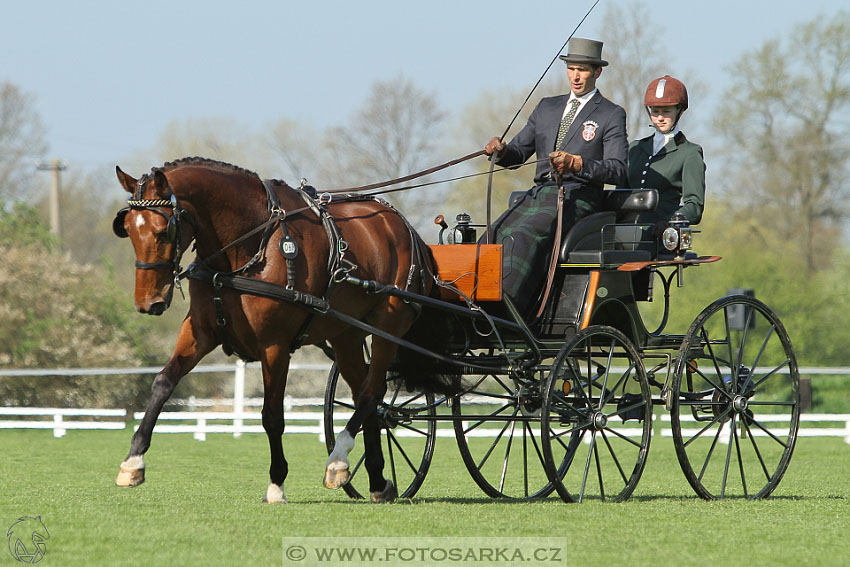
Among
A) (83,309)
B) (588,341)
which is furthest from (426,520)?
(83,309)

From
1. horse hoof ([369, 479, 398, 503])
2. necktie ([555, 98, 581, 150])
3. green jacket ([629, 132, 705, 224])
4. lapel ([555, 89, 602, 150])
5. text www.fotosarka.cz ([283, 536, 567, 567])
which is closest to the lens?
text www.fotosarka.cz ([283, 536, 567, 567])

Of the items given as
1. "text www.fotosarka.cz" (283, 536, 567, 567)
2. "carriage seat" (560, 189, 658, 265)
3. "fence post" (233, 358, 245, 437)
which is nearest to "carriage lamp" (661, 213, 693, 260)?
"carriage seat" (560, 189, 658, 265)

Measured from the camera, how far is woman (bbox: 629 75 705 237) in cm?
876

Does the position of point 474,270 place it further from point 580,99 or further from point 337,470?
point 337,470

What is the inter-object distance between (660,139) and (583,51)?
103 cm

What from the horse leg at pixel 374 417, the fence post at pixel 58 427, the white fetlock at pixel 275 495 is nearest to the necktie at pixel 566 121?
the horse leg at pixel 374 417

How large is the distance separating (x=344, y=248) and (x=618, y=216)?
7.45 ft

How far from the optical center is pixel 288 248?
6902 mm

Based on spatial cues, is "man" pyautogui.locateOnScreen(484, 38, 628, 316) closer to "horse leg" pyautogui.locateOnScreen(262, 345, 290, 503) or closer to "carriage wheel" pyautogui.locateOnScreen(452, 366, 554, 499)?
"carriage wheel" pyautogui.locateOnScreen(452, 366, 554, 499)

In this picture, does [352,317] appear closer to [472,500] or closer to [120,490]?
[472,500]

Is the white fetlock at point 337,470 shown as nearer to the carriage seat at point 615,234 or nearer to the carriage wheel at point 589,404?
the carriage wheel at point 589,404

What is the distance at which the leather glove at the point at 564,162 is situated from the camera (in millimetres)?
7723

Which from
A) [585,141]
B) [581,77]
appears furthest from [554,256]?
[581,77]

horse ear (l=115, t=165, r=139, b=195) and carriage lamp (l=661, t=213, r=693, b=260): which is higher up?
horse ear (l=115, t=165, r=139, b=195)
